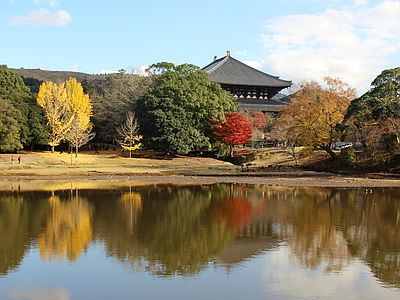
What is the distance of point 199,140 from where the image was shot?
150 feet

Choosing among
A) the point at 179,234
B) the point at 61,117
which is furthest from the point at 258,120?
the point at 179,234

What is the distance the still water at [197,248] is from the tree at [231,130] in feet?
83.8

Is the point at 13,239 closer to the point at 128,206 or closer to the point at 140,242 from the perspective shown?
the point at 140,242

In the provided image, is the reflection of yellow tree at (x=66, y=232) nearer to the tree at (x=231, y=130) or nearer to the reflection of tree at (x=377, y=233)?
the reflection of tree at (x=377, y=233)

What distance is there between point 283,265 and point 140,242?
170 inches

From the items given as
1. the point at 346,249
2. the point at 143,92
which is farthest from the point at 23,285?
the point at 143,92

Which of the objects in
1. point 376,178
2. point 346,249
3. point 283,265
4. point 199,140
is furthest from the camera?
point 199,140

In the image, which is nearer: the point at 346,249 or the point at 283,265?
the point at 283,265

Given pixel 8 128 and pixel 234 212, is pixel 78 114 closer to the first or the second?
pixel 8 128

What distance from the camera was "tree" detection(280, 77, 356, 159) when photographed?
3528 centimetres

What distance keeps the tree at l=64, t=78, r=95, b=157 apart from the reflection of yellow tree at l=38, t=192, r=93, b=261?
92.0 feet

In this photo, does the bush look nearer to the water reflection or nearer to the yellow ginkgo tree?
the water reflection

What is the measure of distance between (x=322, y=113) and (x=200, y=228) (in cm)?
2462

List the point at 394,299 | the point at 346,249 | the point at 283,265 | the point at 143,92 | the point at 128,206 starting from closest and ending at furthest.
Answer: the point at 394,299, the point at 283,265, the point at 346,249, the point at 128,206, the point at 143,92
